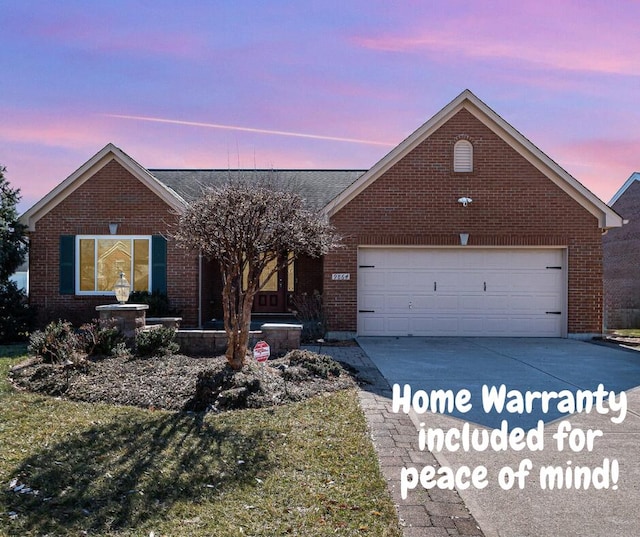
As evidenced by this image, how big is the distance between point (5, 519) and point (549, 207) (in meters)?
13.6

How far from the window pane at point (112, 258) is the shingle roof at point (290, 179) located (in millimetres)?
2271

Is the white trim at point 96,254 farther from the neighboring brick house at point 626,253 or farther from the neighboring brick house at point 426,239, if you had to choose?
the neighboring brick house at point 626,253

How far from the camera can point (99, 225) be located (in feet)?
48.9

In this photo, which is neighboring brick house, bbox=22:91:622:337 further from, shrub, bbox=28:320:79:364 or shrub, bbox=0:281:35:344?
shrub, bbox=28:320:79:364

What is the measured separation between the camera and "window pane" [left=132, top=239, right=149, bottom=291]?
14891 millimetres

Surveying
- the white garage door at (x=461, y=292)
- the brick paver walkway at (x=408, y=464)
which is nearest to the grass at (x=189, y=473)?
the brick paver walkway at (x=408, y=464)

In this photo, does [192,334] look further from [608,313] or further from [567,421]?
[608,313]

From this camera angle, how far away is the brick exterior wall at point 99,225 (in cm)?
1482

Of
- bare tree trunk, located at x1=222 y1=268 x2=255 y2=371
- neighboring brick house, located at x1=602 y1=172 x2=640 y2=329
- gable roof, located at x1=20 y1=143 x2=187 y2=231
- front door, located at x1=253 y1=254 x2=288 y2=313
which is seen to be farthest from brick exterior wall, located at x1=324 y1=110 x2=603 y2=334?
neighboring brick house, located at x1=602 y1=172 x2=640 y2=329

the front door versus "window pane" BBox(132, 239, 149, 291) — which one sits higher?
"window pane" BBox(132, 239, 149, 291)

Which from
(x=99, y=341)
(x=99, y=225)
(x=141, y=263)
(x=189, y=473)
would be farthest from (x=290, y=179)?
(x=189, y=473)

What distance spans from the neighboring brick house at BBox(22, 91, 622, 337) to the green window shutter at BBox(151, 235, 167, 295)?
0.08 feet

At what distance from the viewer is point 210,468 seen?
495cm

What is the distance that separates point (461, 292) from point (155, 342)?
8.05 metres
